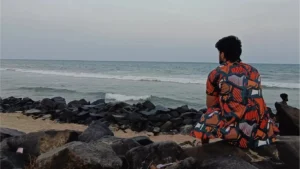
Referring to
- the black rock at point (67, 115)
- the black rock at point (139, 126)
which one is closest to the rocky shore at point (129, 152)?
the black rock at point (139, 126)

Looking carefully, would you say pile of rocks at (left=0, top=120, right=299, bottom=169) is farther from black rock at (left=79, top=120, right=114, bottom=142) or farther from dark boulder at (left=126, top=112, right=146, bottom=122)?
dark boulder at (left=126, top=112, right=146, bottom=122)

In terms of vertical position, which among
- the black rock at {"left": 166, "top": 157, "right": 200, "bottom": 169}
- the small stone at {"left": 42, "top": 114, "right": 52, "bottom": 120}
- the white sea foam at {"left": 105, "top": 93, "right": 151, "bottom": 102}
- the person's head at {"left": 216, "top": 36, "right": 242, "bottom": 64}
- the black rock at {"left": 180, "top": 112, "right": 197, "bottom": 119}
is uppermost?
the person's head at {"left": 216, "top": 36, "right": 242, "bottom": 64}

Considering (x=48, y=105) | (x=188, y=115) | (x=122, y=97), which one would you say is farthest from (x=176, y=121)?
(x=122, y=97)

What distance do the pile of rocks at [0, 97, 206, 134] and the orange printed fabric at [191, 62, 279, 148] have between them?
222 inches

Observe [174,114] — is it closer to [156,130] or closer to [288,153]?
[156,130]

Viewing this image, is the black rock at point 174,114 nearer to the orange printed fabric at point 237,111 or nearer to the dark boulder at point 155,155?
the dark boulder at point 155,155

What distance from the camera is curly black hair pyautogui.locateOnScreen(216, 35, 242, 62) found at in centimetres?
394

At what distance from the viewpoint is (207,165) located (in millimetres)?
3791

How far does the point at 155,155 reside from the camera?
4.18 meters

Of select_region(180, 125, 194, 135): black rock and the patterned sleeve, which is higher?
the patterned sleeve

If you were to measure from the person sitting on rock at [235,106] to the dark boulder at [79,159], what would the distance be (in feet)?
3.25

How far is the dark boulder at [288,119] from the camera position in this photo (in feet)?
16.8

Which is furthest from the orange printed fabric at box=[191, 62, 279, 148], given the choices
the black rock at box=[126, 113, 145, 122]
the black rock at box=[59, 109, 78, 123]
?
the black rock at box=[59, 109, 78, 123]

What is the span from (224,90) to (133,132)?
6.15 m
